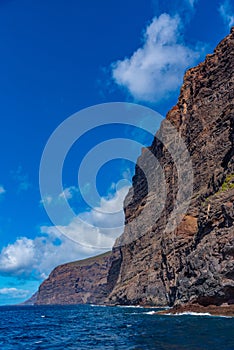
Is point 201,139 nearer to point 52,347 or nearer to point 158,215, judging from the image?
point 158,215

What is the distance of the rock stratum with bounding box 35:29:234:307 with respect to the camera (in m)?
56.8

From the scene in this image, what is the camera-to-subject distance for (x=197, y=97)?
3875 inches

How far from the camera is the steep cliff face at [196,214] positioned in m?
56.7

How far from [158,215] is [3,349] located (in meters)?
85.7

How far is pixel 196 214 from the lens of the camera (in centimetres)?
7862

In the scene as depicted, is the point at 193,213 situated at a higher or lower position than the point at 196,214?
higher

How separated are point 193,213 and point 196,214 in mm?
876

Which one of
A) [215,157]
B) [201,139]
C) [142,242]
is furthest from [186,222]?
[142,242]

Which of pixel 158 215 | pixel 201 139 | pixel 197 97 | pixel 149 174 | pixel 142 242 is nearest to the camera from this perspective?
pixel 201 139

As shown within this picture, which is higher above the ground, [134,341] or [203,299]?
[203,299]

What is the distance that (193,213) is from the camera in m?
79.3

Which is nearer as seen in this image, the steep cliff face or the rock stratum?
the steep cliff face

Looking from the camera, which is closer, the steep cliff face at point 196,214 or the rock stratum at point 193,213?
the steep cliff face at point 196,214

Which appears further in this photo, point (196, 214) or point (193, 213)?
point (193, 213)
